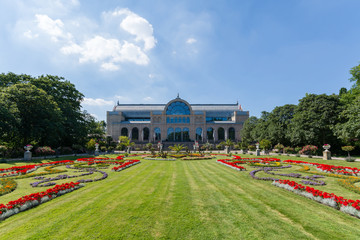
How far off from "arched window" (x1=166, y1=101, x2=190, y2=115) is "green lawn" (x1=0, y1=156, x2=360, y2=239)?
176 feet

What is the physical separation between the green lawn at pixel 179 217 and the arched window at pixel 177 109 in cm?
5366

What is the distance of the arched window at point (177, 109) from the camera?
201ft

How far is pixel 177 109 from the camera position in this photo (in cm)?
6116

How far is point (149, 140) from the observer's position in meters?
60.2

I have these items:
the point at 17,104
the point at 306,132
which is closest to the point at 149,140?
the point at 17,104

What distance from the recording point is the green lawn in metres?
4.38

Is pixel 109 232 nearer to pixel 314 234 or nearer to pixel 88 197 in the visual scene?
pixel 88 197

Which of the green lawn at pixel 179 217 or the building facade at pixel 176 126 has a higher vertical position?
the building facade at pixel 176 126

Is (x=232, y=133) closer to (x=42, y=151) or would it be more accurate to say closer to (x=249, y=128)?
(x=249, y=128)

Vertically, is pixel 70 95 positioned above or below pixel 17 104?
above

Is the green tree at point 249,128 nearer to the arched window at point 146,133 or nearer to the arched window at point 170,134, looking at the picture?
the arched window at point 170,134

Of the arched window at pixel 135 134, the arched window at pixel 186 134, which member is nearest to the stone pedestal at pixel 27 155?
the arched window at pixel 135 134

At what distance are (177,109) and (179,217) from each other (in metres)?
56.3

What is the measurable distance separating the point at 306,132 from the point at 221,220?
3069 centimetres
